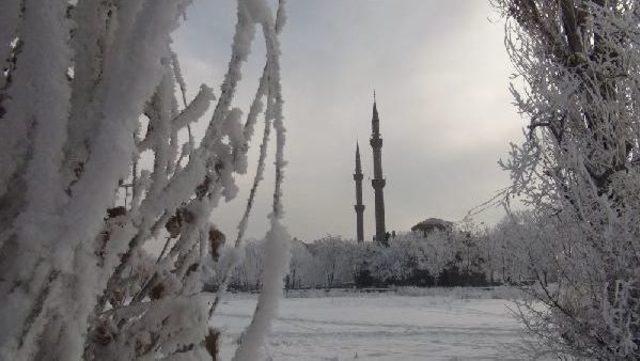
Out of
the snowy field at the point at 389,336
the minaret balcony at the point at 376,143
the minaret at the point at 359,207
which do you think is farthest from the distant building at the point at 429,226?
the snowy field at the point at 389,336

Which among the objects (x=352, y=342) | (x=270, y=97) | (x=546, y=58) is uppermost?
(x=546, y=58)

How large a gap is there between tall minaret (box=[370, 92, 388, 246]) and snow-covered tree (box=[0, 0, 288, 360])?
1663 inches

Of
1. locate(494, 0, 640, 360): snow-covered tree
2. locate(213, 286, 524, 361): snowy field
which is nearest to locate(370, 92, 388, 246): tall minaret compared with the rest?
locate(213, 286, 524, 361): snowy field

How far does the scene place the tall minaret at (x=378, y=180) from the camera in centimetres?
4322

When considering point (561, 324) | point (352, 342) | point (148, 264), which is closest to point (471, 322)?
point (352, 342)

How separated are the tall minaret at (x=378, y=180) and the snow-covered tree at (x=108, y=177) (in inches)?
1663

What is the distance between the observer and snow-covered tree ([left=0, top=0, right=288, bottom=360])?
0.73m

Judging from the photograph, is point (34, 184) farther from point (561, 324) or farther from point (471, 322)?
point (471, 322)

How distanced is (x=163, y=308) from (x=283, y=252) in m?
0.24

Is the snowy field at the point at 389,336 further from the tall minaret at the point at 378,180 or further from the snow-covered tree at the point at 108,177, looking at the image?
the tall minaret at the point at 378,180

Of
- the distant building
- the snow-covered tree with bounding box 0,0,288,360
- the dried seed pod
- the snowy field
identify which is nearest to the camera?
the snow-covered tree with bounding box 0,0,288,360

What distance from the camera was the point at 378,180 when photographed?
1702 inches

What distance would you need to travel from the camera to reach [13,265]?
0.74 meters

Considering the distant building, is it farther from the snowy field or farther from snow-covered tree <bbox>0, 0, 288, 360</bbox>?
snow-covered tree <bbox>0, 0, 288, 360</bbox>
